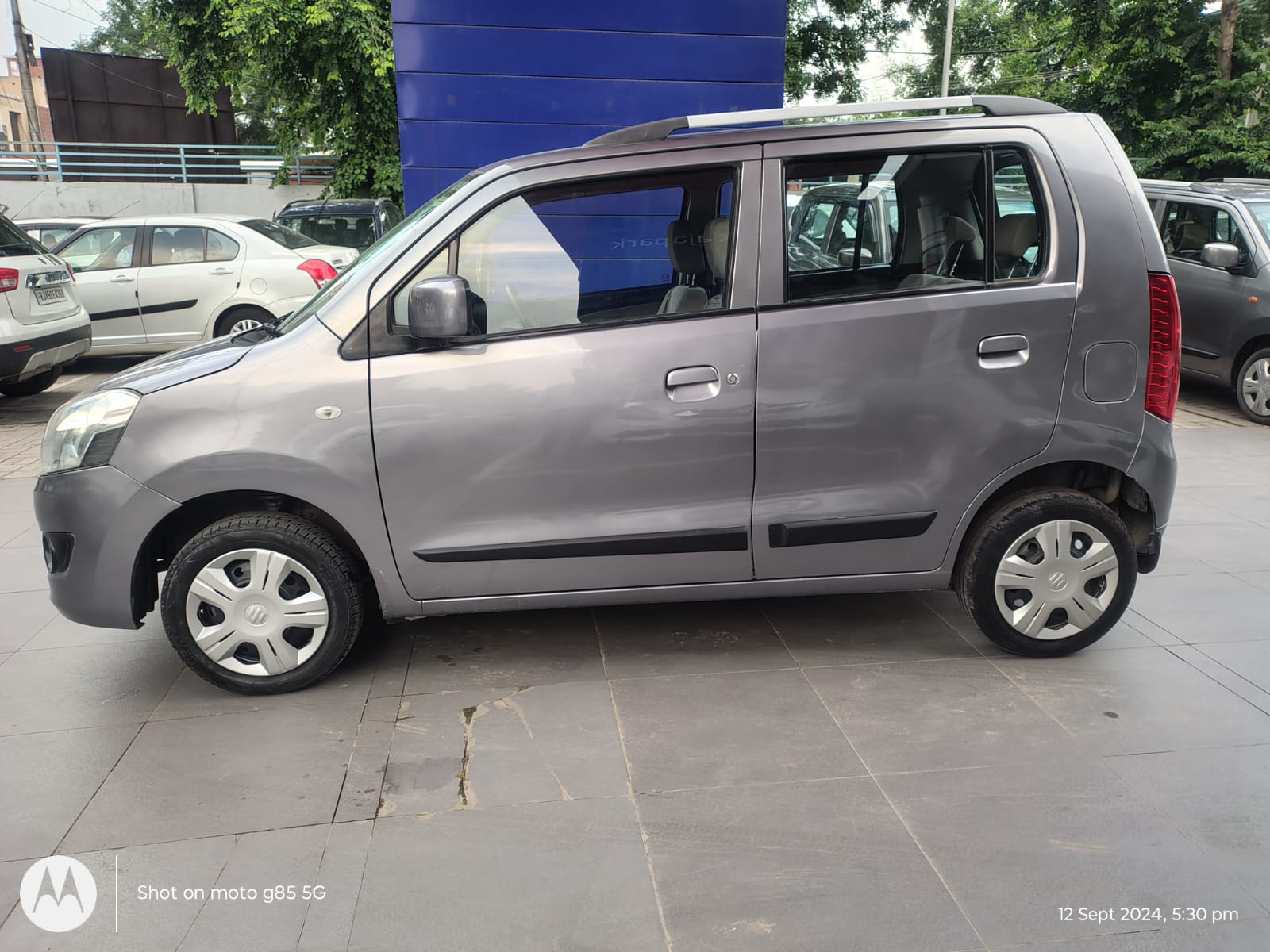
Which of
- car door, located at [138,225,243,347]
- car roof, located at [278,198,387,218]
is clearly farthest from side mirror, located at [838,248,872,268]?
car roof, located at [278,198,387,218]

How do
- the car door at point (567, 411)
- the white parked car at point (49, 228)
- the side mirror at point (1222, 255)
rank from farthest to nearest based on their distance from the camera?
the white parked car at point (49, 228) → the side mirror at point (1222, 255) → the car door at point (567, 411)

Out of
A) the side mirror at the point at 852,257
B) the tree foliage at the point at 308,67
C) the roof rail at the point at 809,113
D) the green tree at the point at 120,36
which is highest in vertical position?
the green tree at the point at 120,36

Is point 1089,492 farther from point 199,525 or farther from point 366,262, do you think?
point 199,525

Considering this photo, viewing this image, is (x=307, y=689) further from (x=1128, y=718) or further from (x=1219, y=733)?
(x=1219, y=733)

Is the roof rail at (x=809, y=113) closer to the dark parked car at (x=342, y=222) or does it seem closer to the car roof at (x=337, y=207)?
the dark parked car at (x=342, y=222)

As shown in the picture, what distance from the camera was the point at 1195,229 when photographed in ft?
28.8

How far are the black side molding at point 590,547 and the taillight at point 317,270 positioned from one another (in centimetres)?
698

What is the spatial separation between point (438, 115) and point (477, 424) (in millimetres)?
4179

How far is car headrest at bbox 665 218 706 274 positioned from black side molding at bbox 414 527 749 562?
928mm

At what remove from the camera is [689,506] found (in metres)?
3.57

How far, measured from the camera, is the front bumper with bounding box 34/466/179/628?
11.3ft

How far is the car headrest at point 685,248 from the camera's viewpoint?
143 inches

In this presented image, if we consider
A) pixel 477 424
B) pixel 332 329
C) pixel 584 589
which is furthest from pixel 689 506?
pixel 332 329

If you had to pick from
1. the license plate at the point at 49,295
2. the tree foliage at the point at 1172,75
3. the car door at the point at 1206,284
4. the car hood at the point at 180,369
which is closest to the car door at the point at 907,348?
the car hood at the point at 180,369
